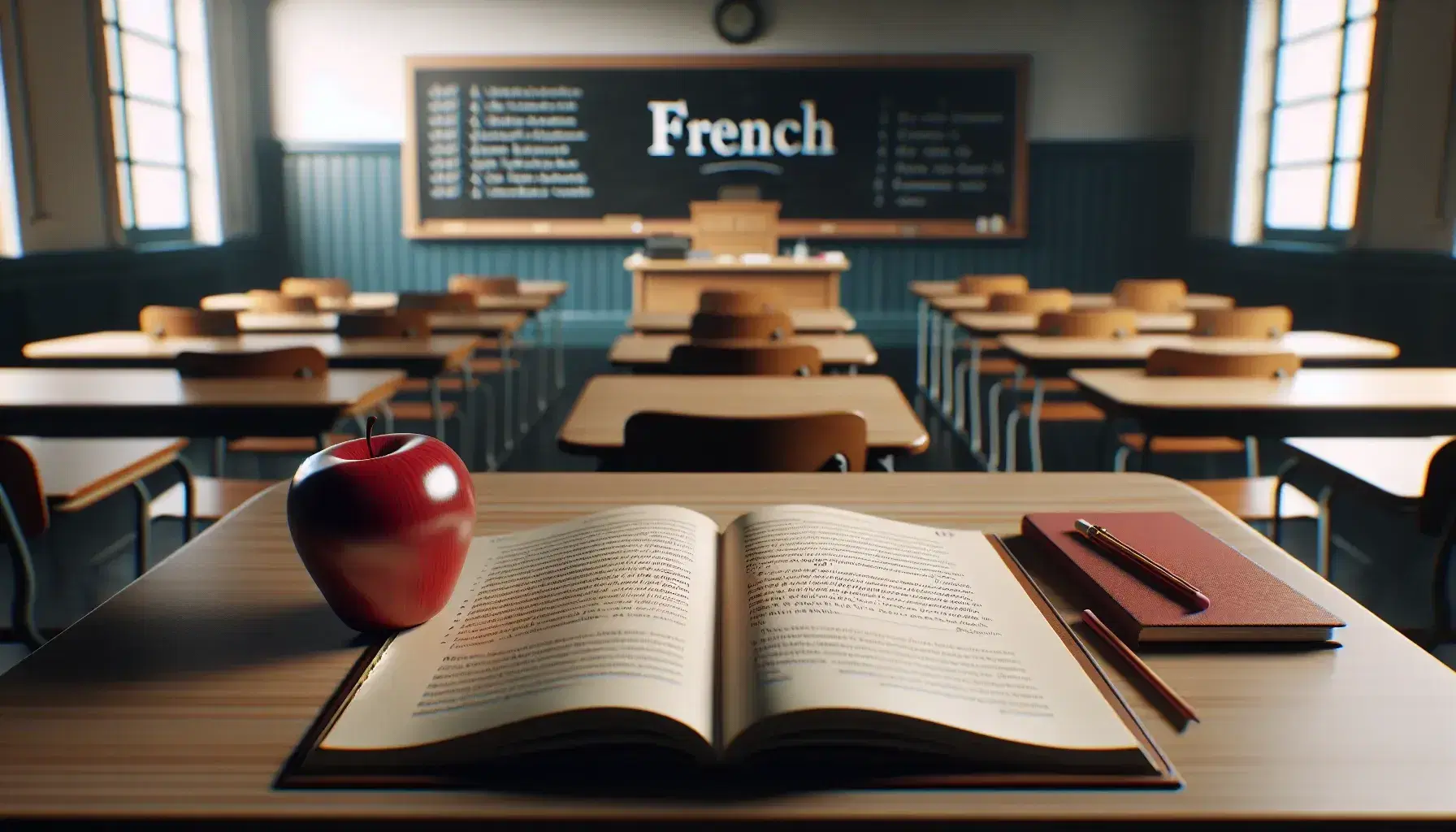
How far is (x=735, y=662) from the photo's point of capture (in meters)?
0.60

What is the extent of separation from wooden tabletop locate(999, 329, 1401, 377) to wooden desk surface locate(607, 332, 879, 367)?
1.61 feet

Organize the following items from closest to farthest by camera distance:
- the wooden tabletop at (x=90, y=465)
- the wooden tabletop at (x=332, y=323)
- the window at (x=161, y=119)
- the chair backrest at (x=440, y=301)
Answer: the wooden tabletop at (x=90, y=465), the wooden tabletop at (x=332, y=323), the chair backrest at (x=440, y=301), the window at (x=161, y=119)

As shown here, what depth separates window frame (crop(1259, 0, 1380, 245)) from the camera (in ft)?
17.9

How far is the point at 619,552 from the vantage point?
738mm

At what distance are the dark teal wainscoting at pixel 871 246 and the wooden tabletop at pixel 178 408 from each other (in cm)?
567

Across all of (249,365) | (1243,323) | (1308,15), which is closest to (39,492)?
(249,365)

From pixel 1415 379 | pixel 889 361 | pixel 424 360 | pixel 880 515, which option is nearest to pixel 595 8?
A: pixel 889 361

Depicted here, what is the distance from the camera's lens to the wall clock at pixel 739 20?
7.71 metres

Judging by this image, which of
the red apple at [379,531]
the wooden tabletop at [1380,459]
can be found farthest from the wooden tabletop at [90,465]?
the wooden tabletop at [1380,459]

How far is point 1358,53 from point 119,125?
6643 mm

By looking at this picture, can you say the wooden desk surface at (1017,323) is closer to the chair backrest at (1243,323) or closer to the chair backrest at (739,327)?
the chair backrest at (1243,323)

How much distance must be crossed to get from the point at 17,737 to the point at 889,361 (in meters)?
7.11

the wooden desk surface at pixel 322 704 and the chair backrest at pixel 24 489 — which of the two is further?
the chair backrest at pixel 24 489

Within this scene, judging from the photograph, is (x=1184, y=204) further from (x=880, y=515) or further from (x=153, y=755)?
(x=153, y=755)
